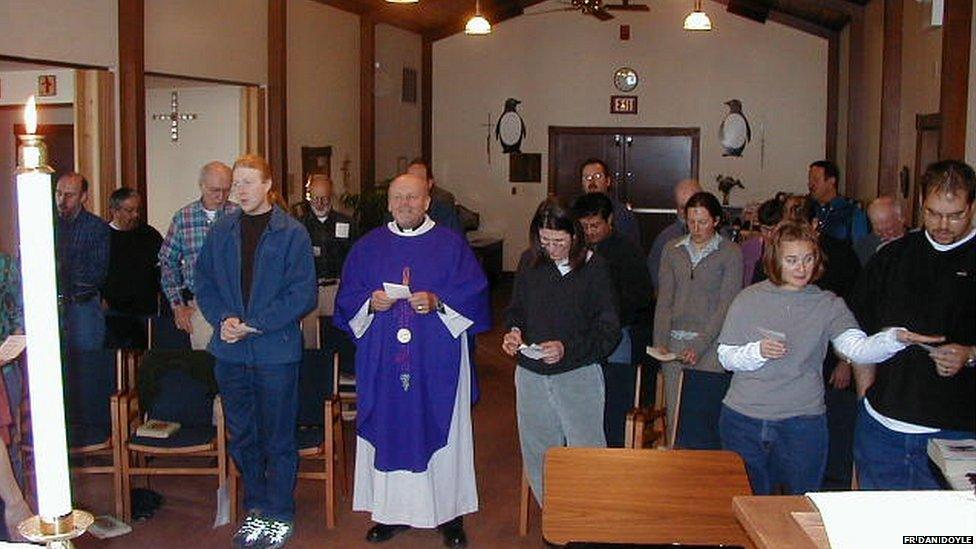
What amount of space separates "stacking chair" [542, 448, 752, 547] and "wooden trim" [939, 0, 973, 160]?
4.10 metres

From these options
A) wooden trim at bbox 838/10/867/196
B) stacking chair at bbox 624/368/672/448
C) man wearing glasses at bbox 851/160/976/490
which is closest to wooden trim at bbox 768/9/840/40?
wooden trim at bbox 838/10/867/196

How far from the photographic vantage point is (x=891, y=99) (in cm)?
897

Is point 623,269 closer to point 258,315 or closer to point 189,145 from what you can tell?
point 258,315

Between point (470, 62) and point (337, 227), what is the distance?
7509 millimetres

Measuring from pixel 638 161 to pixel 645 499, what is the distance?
11.4 meters

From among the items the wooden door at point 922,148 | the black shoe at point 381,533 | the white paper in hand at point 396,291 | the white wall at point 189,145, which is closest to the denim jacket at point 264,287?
the white paper in hand at point 396,291

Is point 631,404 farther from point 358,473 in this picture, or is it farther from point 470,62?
point 470,62

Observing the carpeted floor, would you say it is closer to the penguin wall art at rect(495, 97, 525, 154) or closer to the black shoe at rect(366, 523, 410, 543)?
the black shoe at rect(366, 523, 410, 543)

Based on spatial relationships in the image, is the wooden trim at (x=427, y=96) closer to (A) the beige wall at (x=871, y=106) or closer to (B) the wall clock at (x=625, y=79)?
(B) the wall clock at (x=625, y=79)

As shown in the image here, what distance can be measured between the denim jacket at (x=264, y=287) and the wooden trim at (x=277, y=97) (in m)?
4.98

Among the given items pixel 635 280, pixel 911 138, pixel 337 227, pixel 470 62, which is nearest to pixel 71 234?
pixel 337 227

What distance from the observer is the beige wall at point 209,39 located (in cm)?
786

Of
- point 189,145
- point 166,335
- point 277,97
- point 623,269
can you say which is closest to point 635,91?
point 277,97

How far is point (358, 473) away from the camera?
479cm
